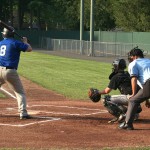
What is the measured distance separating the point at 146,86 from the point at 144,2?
5117 centimetres

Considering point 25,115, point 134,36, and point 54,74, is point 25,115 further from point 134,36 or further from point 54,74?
point 134,36

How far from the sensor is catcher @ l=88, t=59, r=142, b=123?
1048 centimetres

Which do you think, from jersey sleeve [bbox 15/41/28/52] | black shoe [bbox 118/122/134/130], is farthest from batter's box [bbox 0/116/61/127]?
black shoe [bbox 118/122/134/130]

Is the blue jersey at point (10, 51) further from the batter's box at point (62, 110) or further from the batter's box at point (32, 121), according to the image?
the batter's box at point (62, 110)

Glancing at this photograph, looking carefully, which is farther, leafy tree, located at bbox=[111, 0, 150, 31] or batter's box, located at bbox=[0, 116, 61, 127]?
leafy tree, located at bbox=[111, 0, 150, 31]

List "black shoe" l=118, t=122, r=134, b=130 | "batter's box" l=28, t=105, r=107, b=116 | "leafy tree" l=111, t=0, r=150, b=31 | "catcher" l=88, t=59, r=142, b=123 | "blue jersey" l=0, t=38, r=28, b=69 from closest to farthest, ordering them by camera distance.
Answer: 1. "black shoe" l=118, t=122, r=134, b=130
2. "catcher" l=88, t=59, r=142, b=123
3. "blue jersey" l=0, t=38, r=28, b=69
4. "batter's box" l=28, t=105, r=107, b=116
5. "leafy tree" l=111, t=0, r=150, b=31

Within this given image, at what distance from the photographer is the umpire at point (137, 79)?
957 cm

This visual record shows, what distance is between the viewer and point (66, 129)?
10039 mm

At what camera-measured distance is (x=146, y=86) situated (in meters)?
9.60

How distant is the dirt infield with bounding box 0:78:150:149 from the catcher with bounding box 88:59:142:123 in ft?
1.07

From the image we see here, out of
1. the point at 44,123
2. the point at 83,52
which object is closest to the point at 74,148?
the point at 44,123

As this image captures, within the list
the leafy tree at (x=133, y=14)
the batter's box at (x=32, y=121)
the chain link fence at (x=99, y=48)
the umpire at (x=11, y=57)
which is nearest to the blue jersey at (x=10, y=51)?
the umpire at (x=11, y=57)

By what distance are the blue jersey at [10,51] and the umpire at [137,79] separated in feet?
8.46

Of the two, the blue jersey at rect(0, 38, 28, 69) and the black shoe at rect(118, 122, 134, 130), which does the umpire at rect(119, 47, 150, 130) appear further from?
the blue jersey at rect(0, 38, 28, 69)
